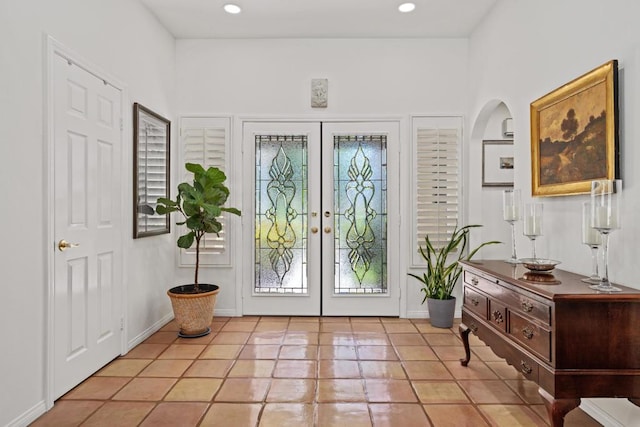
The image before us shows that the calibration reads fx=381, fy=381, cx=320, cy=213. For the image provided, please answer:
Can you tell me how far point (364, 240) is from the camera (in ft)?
13.6

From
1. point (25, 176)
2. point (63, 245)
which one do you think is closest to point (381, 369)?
point (63, 245)

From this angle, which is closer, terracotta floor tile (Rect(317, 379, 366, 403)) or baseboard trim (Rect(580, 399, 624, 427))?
baseboard trim (Rect(580, 399, 624, 427))

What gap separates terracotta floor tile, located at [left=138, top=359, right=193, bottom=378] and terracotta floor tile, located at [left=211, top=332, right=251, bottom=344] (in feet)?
1.52

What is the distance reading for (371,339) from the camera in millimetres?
3455

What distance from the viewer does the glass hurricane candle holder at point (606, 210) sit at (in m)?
1.75

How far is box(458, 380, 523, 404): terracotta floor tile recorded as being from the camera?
2.37m

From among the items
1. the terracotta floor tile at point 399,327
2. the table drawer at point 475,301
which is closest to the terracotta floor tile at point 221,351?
the terracotta floor tile at point 399,327

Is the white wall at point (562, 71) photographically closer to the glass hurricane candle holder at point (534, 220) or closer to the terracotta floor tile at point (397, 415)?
the glass hurricane candle holder at point (534, 220)

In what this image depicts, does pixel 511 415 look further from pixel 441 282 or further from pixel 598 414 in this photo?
pixel 441 282

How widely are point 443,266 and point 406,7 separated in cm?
249

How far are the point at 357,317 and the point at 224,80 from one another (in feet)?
9.69

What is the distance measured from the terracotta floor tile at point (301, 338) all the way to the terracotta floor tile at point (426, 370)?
2.87 feet

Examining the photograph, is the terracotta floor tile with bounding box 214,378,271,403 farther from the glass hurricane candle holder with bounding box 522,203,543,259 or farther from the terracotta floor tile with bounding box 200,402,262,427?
the glass hurricane candle holder with bounding box 522,203,543,259

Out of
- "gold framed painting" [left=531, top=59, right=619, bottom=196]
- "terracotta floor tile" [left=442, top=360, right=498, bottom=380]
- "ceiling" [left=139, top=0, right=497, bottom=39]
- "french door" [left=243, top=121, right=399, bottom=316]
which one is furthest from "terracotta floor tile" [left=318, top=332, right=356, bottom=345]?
"ceiling" [left=139, top=0, right=497, bottom=39]
